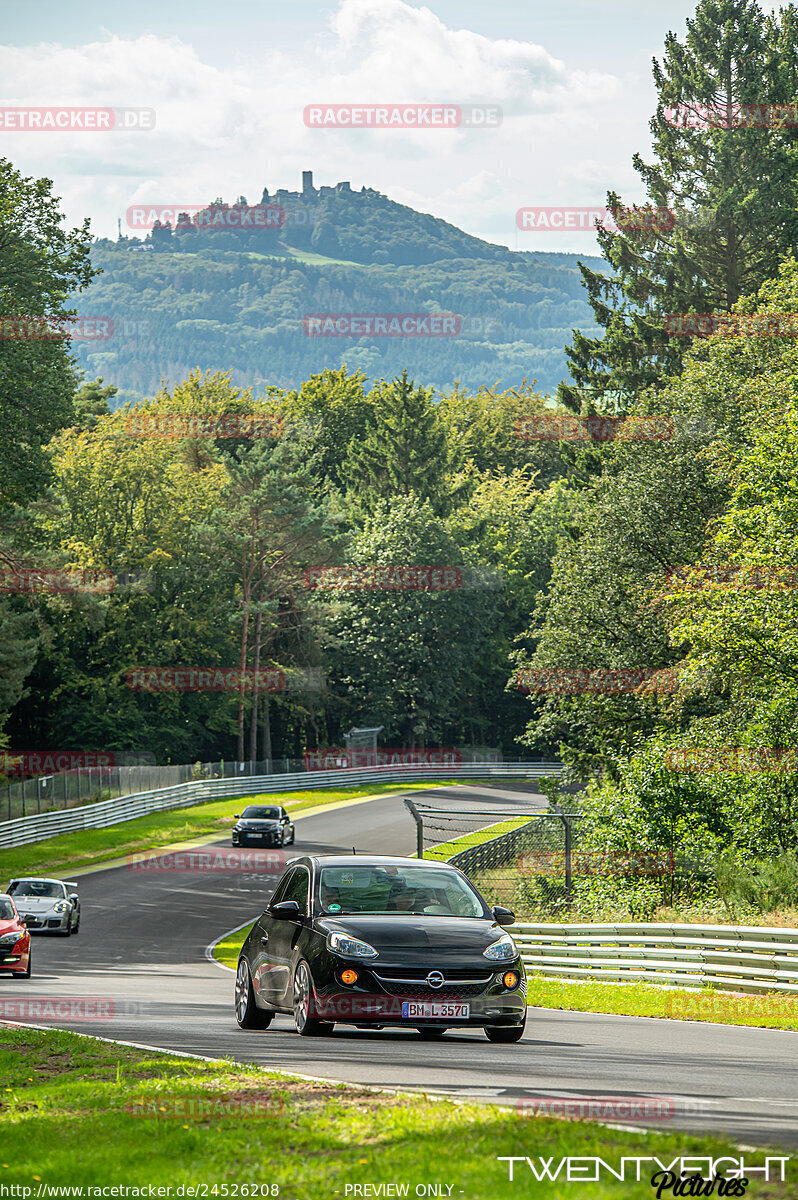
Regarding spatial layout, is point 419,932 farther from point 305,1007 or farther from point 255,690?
point 255,690

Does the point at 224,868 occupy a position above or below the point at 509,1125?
below

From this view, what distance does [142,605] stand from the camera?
7775 cm

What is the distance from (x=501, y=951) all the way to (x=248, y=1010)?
2.86 meters

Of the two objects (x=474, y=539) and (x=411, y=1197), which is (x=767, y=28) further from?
(x=411, y=1197)

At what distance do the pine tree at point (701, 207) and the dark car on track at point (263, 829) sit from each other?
2001 cm

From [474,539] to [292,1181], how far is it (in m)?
89.0

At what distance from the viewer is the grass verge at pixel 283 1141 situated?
5.86 metres

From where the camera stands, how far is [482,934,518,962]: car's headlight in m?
11.1

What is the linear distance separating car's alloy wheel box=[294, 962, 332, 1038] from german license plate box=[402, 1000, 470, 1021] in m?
0.76

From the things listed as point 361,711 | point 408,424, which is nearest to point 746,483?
point 361,711

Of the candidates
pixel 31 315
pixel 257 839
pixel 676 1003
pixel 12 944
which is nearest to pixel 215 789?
pixel 257 839

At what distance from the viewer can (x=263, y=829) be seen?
4962 cm

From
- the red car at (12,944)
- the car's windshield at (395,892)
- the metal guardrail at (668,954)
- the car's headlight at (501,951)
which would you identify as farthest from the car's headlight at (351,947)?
the red car at (12,944)

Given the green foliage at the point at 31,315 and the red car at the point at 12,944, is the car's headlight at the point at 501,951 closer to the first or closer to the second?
the red car at the point at 12,944
